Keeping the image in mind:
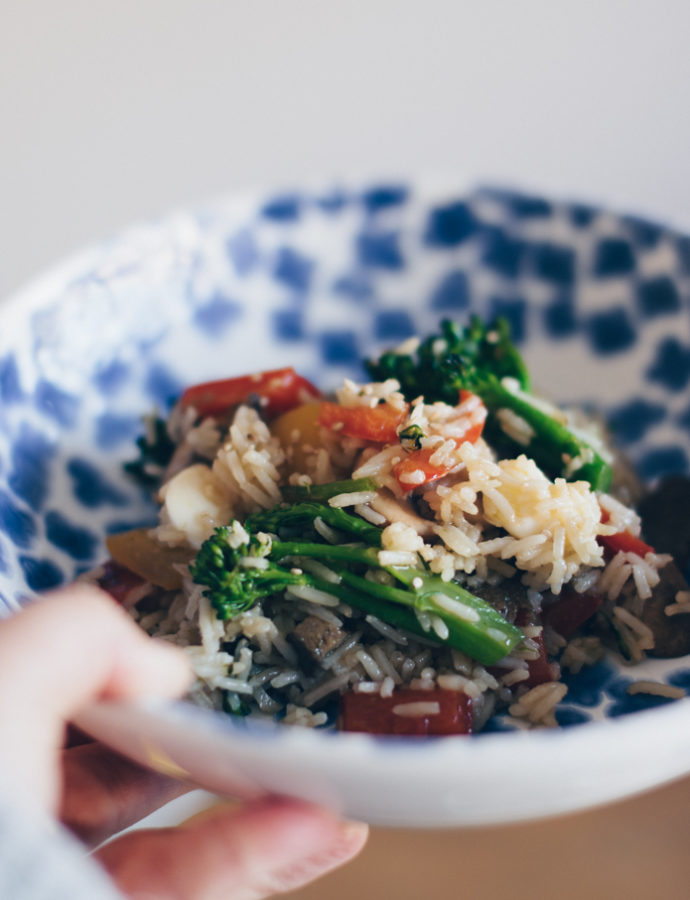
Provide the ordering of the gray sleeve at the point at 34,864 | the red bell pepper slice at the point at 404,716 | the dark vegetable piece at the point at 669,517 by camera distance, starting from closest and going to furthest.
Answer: the gray sleeve at the point at 34,864
the red bell pepper slice at the point at 404,716
the dark vegetable piece at the point at 669,517

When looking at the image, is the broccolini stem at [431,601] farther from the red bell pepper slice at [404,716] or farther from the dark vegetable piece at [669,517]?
the dark vegetable piece at [669,517]

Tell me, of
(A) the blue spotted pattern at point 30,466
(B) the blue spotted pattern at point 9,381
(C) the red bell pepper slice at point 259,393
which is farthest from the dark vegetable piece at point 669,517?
(B) the blue spotted pattern at point 9,381

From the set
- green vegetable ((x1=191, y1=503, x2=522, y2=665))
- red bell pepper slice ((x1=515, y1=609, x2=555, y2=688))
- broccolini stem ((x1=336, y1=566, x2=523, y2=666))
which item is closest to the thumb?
green vegetable ((x1=191, y1=503, x2=522, y2=665))

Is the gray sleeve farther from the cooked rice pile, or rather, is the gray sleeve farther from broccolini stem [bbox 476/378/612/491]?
broccolini stem [bbox 476/378/612/491]

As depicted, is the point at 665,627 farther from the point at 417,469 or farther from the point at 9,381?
the point at 9,381

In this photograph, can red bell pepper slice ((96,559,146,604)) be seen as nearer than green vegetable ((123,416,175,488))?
Yes
